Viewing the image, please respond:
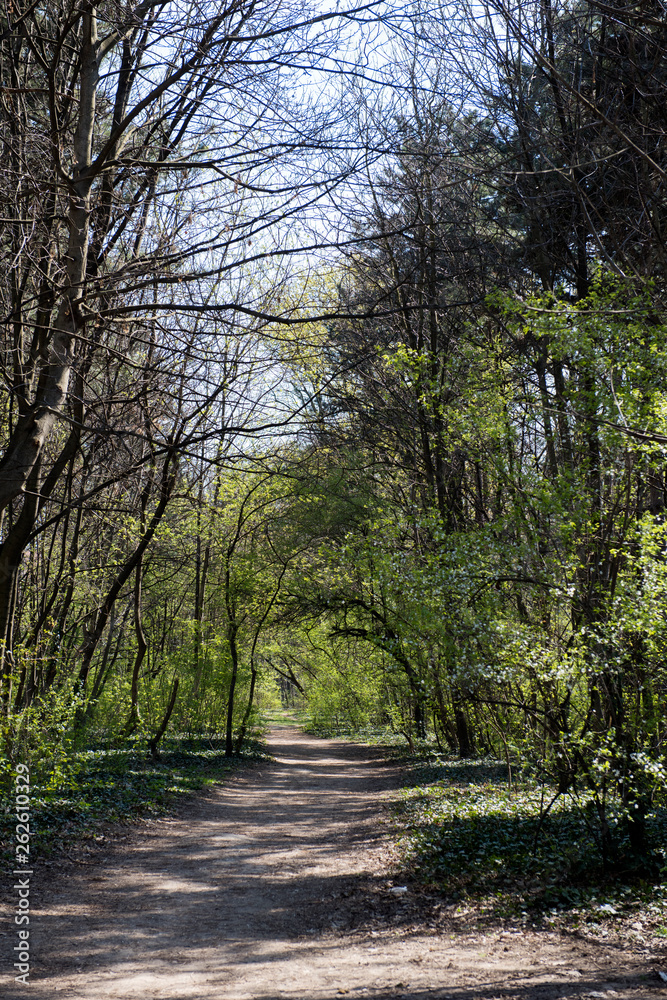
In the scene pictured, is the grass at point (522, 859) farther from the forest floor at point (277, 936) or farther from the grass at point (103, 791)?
the grass at point (103, 791)

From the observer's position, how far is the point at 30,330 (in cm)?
716

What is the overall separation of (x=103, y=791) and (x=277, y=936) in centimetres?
468

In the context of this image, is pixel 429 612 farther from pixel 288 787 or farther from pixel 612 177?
pixel 288 787

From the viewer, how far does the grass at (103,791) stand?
6363 mm

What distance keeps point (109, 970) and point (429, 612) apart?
4015 millimetres

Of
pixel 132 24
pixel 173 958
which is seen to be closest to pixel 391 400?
pixel 132 24

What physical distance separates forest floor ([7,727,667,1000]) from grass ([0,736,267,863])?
1.35 feet

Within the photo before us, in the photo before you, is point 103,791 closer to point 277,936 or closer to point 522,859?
point 277,936

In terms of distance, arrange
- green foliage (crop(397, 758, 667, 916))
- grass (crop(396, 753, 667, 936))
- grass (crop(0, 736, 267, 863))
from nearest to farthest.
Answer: grass (crop(396, 753, 667, 936)), green foliage (crop(397, 758, 667, 916)), grass (crop(0, 736, 267, 863))

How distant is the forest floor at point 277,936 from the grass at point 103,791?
41 cm

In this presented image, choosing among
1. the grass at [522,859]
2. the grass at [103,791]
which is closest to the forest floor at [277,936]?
the grass at [522,859]

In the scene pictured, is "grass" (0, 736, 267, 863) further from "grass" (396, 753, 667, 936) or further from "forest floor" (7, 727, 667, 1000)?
"grass" (396, 753, 667, 936)

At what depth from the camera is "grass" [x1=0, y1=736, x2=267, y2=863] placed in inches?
251

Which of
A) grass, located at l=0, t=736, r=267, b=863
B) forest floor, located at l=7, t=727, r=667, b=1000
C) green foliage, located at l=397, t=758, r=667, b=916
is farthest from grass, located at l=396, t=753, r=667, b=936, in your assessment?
grass, located at l=0, t=736, r=267, b=863
